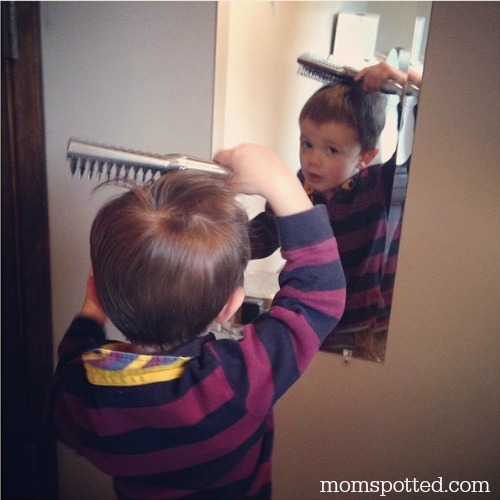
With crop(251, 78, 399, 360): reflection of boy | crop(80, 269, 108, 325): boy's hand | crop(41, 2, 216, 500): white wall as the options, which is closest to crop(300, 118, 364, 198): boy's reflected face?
crop(251, 78, 399, 360): reflection of boy

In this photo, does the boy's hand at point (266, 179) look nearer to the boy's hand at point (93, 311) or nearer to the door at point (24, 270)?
the boy's hand at point (93, 311)

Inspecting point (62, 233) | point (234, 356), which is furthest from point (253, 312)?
point (62, 233)

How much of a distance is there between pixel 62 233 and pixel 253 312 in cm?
36

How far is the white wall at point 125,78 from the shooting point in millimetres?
663

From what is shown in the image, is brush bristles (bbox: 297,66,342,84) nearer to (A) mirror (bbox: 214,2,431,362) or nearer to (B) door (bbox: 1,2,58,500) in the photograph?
(A) mirror (bbox: 214,2,431,362)

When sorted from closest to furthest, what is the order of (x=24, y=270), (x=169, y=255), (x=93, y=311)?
(x=169, y=255) → (x=93, y=311) → (x=24, y=270)

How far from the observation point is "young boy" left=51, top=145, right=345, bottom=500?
0.44 meters

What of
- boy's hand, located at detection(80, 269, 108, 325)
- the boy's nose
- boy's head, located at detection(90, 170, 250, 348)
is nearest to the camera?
boy's head, located at detection(90, 170, 250, 348)

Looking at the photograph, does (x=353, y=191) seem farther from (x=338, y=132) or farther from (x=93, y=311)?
(x=93, y=311)

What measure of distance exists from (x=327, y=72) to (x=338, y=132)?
8cm

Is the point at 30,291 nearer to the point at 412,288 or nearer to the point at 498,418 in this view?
the point at 412,288

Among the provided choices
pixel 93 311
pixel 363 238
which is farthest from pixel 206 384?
pixel 363 238

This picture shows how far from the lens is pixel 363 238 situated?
2.15 feet

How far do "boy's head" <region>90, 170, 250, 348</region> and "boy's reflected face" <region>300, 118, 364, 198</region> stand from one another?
0.21 metres
